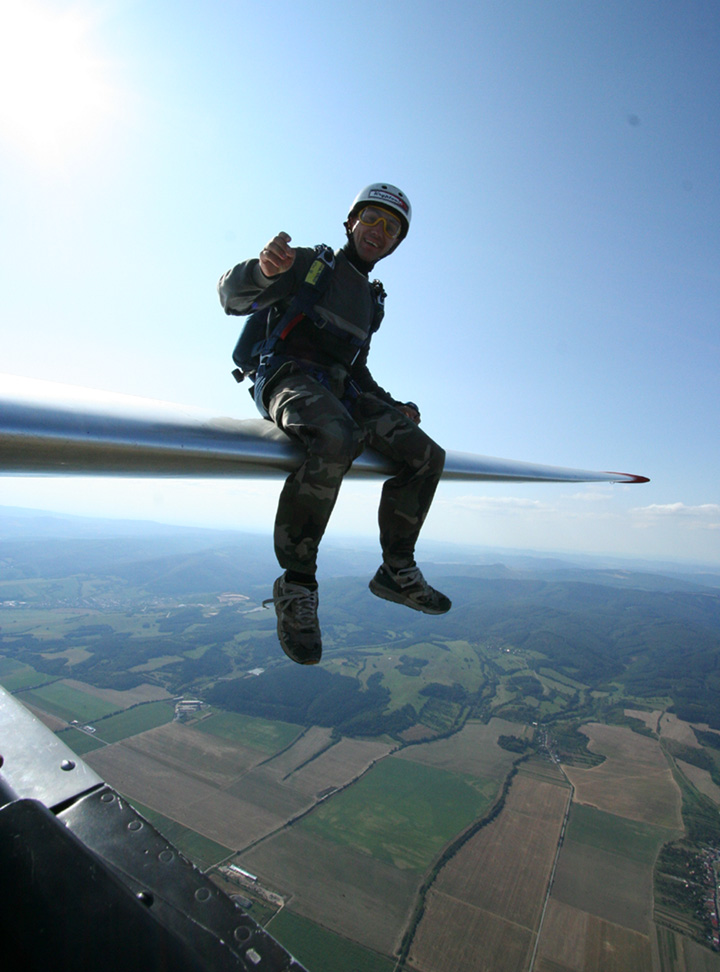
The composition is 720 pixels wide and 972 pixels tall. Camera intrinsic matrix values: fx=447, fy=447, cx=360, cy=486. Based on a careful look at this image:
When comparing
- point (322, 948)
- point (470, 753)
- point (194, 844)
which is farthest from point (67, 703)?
point (470, 753)

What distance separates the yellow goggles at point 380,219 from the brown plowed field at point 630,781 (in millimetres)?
38447

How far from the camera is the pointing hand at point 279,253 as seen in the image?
2191 millimetres

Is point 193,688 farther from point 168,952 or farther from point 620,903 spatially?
point 168,952

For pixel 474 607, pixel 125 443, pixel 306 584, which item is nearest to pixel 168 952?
pixel 125 443

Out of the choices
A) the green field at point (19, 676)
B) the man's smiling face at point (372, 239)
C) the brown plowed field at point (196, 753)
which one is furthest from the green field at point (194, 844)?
the man's smiling face at point (372, 239)

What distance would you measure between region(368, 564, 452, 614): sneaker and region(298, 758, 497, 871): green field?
26.8 meters

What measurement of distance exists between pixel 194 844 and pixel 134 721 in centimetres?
1606

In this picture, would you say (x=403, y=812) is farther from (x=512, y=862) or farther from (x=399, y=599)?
(x=399, y=599)

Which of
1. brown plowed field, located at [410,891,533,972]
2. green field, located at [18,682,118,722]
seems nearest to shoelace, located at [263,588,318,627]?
brown plowed field, located at [410,891,533,972]

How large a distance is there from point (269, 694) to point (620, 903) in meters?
30.8

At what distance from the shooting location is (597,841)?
26.2m

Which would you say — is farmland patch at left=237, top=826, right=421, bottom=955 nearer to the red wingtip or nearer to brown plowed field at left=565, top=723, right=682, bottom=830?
brown plowed field at left=565, top=723, right=682, bottom=830

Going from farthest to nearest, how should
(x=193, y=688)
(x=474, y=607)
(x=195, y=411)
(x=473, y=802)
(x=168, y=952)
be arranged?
(x=474, y=607)
(x=193, y=688)
(x=473, y=802)
(x=195, y=411)
(x=168, y=952)

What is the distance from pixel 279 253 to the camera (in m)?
2.19
